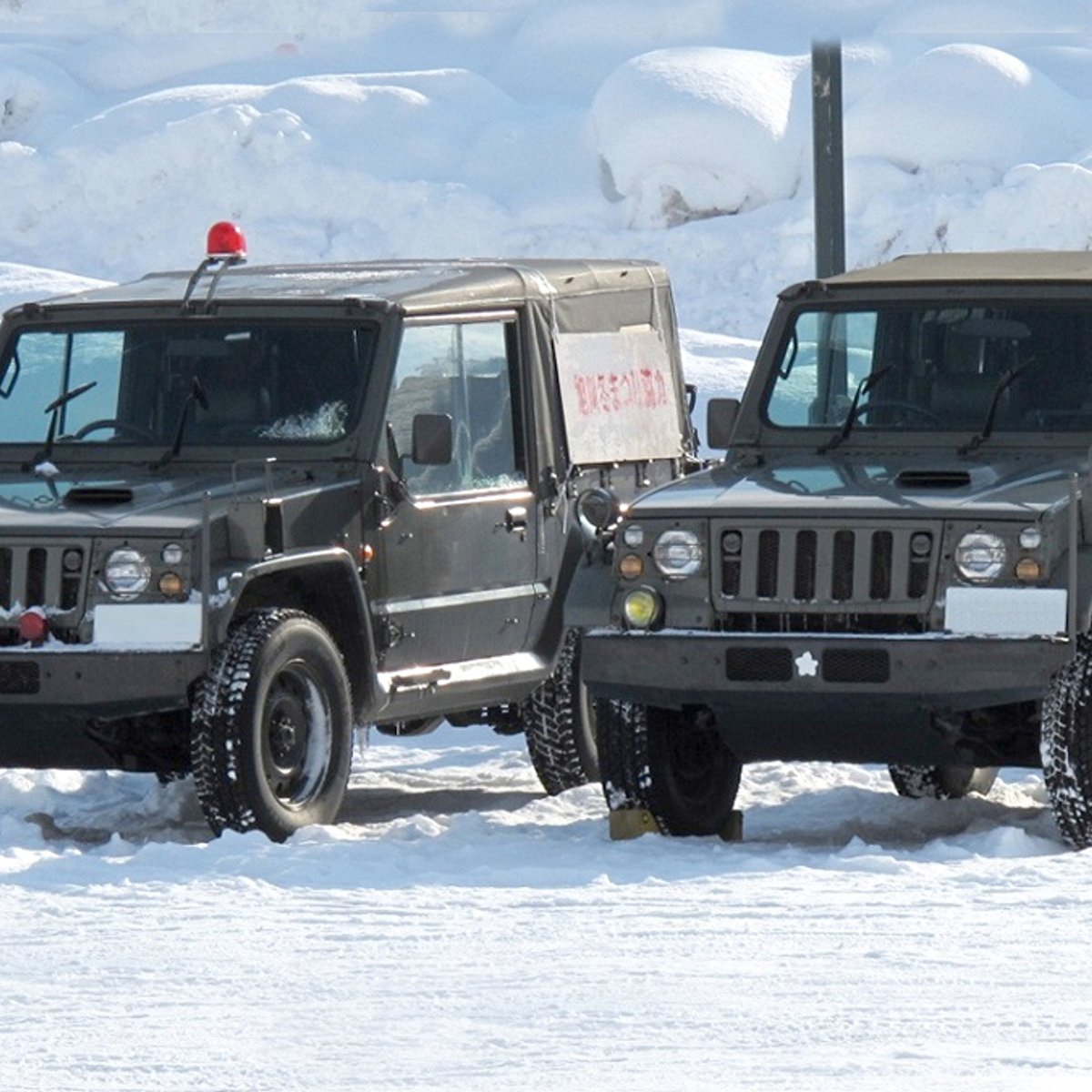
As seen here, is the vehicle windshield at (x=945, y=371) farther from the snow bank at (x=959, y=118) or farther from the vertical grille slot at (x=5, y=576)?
the snow bank at (x=959, y=118)

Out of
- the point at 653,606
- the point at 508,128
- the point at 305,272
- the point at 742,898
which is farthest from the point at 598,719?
the point at 508,128

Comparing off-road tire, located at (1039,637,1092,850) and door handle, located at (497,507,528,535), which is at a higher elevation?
door handle, located at (497,507,528,535)

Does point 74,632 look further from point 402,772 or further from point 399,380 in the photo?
point 402,772

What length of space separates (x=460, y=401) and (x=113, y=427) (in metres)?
1.13

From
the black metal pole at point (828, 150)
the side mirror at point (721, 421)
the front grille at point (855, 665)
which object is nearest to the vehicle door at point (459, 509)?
the side mirror at point (721, 421)

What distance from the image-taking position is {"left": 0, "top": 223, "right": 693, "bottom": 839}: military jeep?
32.5 feet

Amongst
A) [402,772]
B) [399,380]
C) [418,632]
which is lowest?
[402,772]

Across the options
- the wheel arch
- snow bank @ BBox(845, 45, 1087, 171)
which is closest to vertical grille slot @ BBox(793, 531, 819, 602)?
the wheel arch

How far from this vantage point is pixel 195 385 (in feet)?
36.0

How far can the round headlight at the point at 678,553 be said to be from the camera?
32.1ft

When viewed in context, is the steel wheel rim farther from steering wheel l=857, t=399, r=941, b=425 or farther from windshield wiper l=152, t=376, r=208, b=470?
steering wheel l=857, t=399, r=941, b=425

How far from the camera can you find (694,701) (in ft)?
31.8

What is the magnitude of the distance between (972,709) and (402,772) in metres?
3.21

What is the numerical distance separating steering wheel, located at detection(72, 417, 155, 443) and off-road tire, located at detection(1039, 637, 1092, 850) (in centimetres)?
319
